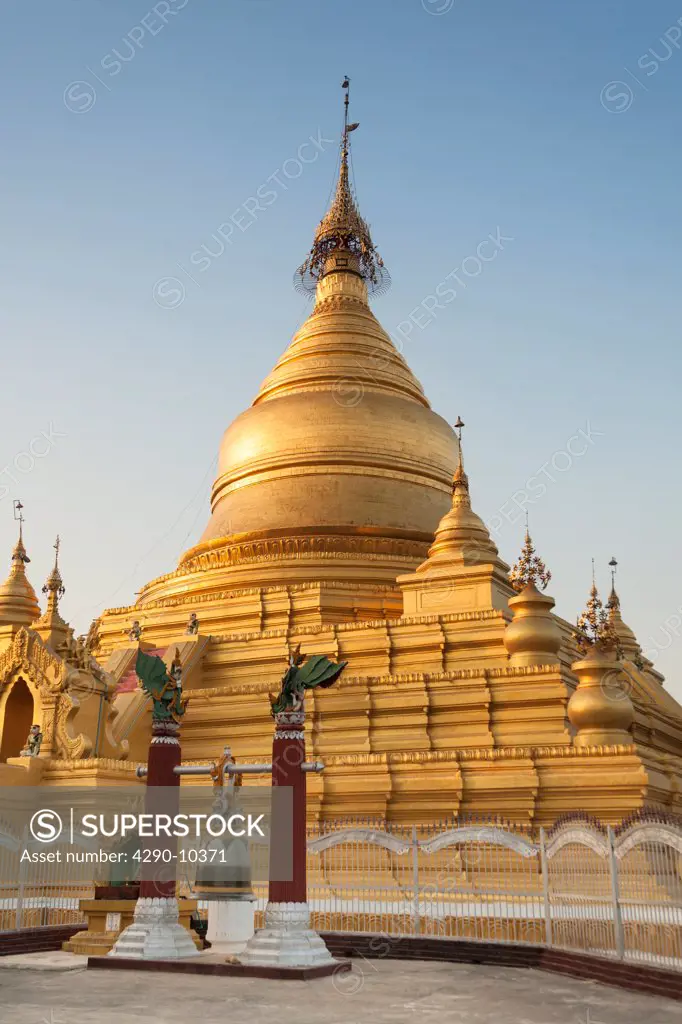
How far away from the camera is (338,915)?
14875mm

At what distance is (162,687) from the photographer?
1348cm

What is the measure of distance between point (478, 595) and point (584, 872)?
38.3ft

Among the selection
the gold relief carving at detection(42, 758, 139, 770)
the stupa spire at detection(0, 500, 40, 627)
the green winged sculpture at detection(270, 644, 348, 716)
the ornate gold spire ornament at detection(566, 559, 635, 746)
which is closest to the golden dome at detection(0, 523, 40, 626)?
the stupa spire at detection(0, 500, 40, 627)

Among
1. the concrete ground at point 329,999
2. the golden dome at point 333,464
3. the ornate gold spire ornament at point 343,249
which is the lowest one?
the concrete ground at point 329,999

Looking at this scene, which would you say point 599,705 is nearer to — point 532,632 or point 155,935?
point 532,632

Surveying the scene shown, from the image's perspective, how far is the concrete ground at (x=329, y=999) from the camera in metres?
9.12

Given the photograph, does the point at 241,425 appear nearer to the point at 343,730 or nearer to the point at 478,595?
the point at 478,595

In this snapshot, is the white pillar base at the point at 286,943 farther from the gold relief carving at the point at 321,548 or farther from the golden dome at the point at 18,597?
the golden dome at the point at 18,597

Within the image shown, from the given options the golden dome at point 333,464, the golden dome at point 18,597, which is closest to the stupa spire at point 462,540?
the golden dome at point 333,464

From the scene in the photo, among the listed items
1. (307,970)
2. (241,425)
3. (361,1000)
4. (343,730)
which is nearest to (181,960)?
(307,970)

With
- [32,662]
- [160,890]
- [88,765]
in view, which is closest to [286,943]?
[160,890]

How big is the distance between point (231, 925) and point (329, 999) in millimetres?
3573

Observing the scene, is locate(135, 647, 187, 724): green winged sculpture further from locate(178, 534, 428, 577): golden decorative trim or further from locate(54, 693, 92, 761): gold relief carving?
locate(178, 534, 428, 577): golden decorative trim

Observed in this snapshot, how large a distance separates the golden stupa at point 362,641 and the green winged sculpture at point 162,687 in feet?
22.7
